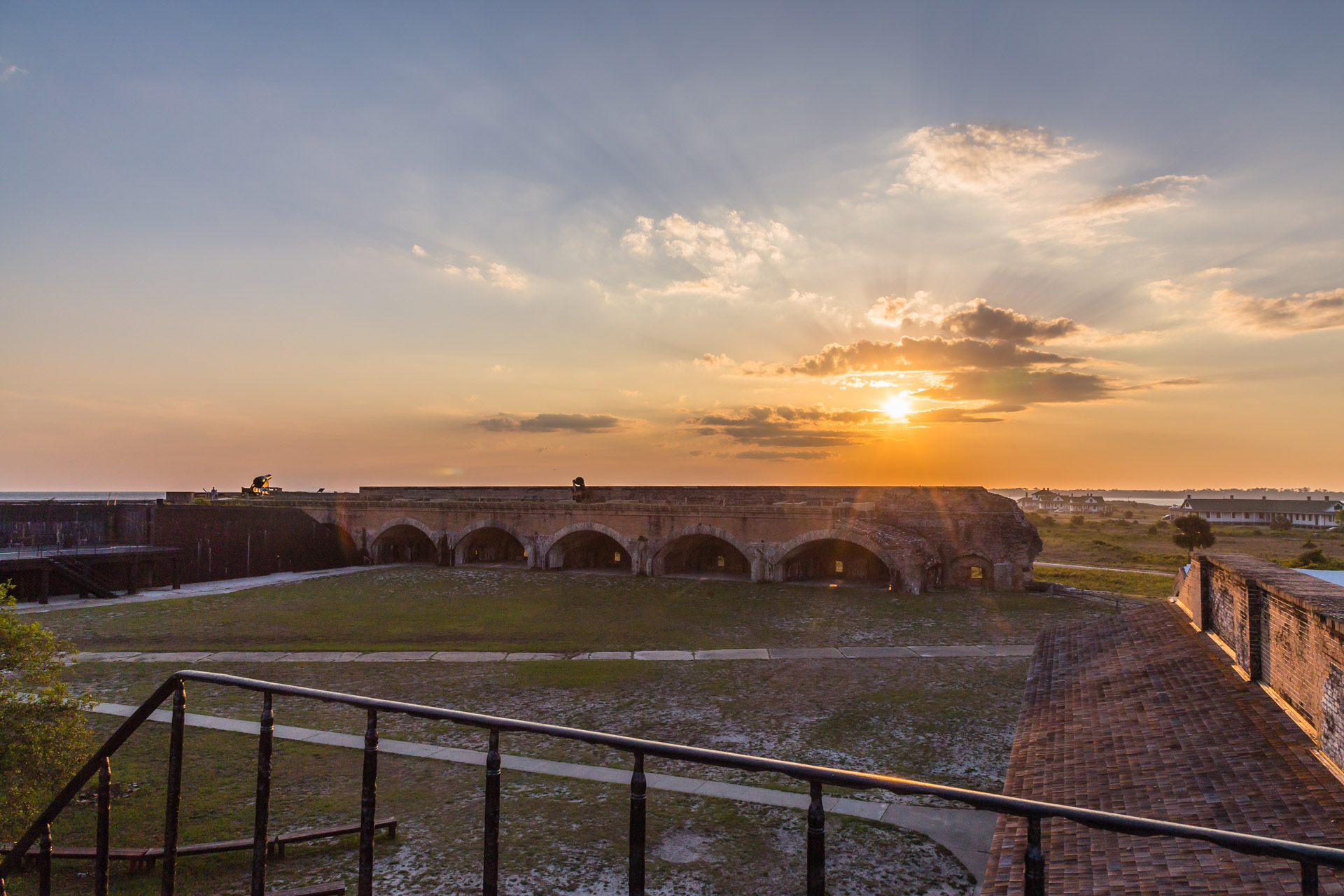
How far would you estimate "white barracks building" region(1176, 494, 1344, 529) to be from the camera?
281ft

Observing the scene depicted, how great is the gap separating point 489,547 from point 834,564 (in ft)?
68.5

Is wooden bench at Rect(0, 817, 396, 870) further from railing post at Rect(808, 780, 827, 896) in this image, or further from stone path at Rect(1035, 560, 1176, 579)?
stone path at Rect(1035, 560, 1176, 579)

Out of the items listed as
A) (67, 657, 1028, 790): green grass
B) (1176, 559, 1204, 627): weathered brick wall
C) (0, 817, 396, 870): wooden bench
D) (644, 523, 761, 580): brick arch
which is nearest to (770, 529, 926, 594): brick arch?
(644, 523, 761, 580): brick arch

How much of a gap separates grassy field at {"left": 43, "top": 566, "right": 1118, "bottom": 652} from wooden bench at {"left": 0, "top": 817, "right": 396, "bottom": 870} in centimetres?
1206

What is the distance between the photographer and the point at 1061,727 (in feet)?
31.7

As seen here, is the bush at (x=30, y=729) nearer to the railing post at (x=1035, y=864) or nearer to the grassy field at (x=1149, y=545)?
the railing post at (x=1035, y=864)

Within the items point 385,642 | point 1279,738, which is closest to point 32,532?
point 385,642

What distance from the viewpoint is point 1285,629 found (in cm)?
810

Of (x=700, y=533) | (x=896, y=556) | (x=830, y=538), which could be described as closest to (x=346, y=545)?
(x=700, y=533)

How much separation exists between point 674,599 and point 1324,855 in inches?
1058

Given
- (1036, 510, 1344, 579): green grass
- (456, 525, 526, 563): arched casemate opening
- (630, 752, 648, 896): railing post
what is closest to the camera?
(630, 752, 648, 896): railing post

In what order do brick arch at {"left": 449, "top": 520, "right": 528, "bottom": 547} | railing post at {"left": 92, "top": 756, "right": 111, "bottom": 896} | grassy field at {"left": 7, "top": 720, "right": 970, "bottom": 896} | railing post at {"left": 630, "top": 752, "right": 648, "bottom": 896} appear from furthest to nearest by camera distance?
brick arch at {"left": 449, "top": 520, "right": 528, "bottom": 547}, grassy field at {"left": 7, "top": 720, "right": 970, "bottom": 896}, railing post at {"left": 92, "top": 756, "right": 111, "bottom": 896}, railing post at {"left": 630, "top": 752, "right": 648, "bottom": 896}

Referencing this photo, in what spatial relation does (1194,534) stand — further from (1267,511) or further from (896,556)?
(1267,511)

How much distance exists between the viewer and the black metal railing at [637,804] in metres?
2.38
